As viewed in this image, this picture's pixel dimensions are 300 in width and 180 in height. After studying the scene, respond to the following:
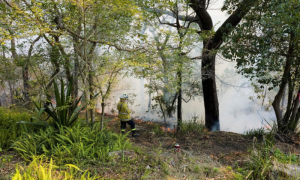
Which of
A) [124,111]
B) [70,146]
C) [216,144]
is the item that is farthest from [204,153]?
[70,146]

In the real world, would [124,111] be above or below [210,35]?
below

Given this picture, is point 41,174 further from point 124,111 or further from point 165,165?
point 124,111

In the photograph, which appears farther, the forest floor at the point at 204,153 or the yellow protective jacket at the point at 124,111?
the yellow protective jacket at the point at 124,111

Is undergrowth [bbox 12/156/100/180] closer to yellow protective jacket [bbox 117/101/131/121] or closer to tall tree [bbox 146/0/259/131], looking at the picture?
yellow protective jacket [bbox 117/101/131/121]

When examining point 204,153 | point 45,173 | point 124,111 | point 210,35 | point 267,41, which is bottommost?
point 204,153

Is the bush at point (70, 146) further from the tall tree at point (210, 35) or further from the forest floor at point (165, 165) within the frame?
the tall tree at point (210, 35)

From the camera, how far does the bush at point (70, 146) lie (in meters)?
2.99

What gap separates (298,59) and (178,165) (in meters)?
3.70

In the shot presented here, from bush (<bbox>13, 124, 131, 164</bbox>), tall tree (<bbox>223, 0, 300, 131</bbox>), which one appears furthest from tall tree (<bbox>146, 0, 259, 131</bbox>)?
bush (<bbox>13, 124, 131, 164</bbox>)

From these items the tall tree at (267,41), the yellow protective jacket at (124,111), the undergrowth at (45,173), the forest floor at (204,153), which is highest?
the tall tree at (267,41)

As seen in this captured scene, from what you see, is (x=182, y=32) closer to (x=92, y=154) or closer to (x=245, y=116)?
(x=92, y=154)

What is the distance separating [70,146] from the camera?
10.4ft

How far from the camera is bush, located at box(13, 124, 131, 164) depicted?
2988 millimetres

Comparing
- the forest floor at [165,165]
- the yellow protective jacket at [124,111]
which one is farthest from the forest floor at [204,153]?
the yellow protective jacket at [124,111]
